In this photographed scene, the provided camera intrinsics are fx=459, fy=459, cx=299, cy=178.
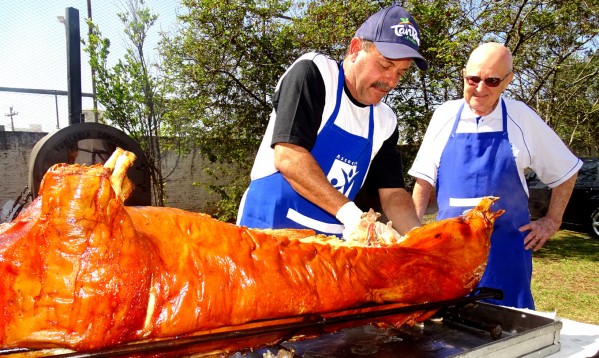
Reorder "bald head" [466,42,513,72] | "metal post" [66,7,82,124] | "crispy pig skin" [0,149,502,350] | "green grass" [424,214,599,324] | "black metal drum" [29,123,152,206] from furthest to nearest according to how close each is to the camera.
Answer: "green grass" [424,214,599,324] < "metal post" [66,7,82,124] < "black metal drum" [29,123,152,206] < "bald head" [466,42,513,72] < "crispy pig skin" [0,149,502,350]

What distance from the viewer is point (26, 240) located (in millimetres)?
1266

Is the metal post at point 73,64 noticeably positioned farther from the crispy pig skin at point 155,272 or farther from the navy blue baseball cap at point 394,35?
the crispy pig skin at point 155,272

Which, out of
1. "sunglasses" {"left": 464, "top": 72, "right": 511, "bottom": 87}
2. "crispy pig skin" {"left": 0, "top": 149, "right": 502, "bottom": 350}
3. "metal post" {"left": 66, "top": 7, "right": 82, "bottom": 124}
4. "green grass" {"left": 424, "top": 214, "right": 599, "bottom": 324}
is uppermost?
"metal post" {"left": 66, "top": 7, "right": 82, "bottom": 124}

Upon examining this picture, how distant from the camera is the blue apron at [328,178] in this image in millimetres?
2715

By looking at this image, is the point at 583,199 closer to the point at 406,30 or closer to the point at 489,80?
the point at 489,80

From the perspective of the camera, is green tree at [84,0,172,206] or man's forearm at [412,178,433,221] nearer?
man's forearm at [412,178,433,221]

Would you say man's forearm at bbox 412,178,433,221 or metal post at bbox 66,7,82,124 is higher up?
metal post at bbox 66,7,82,124

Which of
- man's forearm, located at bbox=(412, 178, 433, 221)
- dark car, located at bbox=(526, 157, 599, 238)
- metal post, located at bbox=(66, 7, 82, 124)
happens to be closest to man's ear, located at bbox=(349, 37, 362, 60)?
man's forearm, located at bbox=(412, 178, 433, 221)

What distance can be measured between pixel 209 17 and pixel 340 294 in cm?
781

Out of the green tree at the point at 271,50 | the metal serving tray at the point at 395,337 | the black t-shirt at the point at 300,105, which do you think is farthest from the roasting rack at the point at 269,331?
the green tree at the point at 271,50

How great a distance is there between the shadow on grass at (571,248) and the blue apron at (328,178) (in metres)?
7.85

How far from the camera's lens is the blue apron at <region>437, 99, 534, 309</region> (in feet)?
9.85

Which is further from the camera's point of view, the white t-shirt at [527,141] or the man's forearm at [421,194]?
the man's forearm at [421,194]

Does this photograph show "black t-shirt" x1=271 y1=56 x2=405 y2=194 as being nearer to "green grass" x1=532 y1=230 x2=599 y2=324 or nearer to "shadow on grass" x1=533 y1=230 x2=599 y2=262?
"green grass" x1=532 y1=230 x2=599 y2=324
